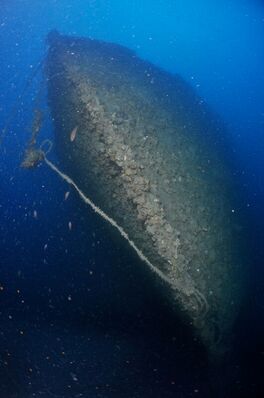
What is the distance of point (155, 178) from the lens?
2.47 meters

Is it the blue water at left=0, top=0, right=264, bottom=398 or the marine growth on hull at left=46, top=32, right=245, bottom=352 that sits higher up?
the marine growth on hull at left=46, top=32, right=245, bottom=352

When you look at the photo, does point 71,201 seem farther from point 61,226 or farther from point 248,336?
point 248,336

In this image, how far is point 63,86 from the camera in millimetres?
3416

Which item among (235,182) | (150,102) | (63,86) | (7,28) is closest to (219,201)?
(235,182)

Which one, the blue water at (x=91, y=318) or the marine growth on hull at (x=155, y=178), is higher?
the marine growth on hull at (x=155, y=178)

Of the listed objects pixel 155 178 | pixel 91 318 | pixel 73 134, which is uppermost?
pixel 155 178

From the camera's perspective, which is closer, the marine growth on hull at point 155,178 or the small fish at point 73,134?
the marine growth on hull at point 155,178

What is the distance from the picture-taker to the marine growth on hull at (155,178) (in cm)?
219

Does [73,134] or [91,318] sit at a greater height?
[73,134]

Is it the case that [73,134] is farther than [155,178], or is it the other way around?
[73,134]

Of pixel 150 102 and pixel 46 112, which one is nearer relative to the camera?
pixel 150 102

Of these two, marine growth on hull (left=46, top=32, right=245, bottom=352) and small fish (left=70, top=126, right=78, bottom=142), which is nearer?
marine growth on hull (left=46, top=32, right=245, bottom=352)

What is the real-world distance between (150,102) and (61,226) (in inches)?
79.1

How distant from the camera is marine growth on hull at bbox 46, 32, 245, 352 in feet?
7.18
